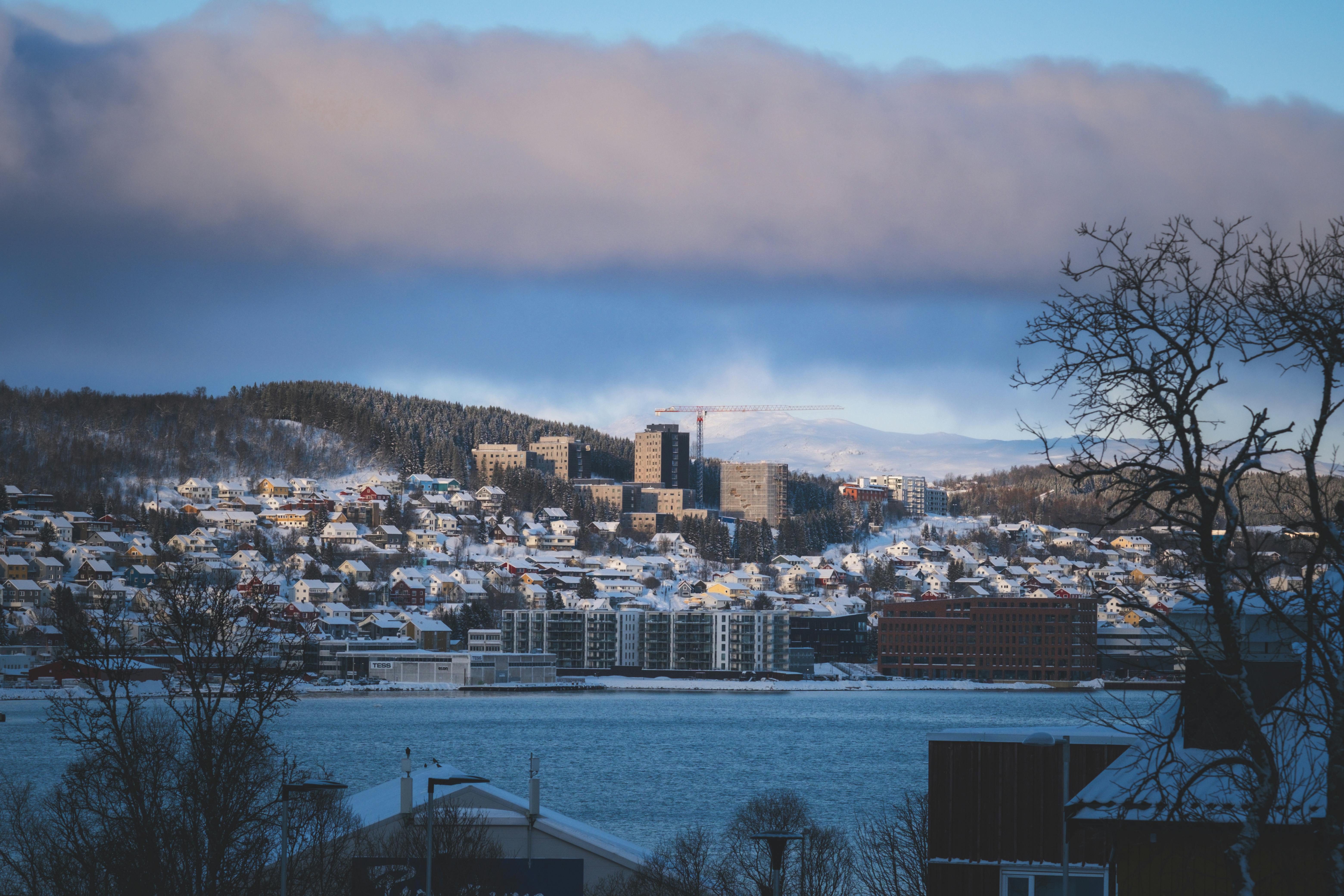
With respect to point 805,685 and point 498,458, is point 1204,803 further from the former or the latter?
point 498,458

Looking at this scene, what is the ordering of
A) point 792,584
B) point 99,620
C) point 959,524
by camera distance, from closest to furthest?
point 99,620
point 792,584
point 959,524

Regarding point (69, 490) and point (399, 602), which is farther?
point (69, 490)

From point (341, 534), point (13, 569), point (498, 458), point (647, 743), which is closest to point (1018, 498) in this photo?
point (498, 458)

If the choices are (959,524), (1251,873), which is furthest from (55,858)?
(959,524)

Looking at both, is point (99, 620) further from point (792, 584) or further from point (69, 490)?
point (69, 490)

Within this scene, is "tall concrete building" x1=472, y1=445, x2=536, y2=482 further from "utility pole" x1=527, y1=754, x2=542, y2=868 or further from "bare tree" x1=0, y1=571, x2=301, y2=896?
"bare tree" x1=0, y1=571, x2=301, y2=896

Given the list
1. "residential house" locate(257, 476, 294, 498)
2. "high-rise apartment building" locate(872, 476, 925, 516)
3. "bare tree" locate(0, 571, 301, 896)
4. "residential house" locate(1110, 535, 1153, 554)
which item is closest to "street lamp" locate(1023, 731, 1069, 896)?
"bare tree" locate(0, 571, 301, 896)

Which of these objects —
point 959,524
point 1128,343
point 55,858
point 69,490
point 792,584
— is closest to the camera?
point 1128,343
